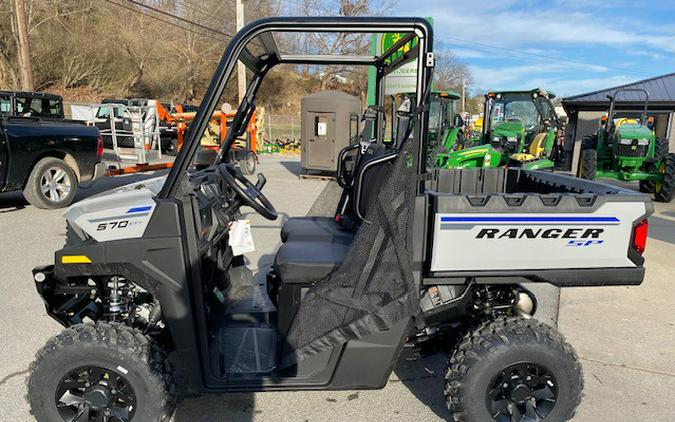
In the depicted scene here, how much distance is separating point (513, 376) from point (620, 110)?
52.7 ft

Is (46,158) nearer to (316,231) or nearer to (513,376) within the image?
(316,231)

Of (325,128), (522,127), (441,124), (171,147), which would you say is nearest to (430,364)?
(325,128)

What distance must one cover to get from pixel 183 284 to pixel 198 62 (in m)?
32.5

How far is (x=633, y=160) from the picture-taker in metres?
10.8

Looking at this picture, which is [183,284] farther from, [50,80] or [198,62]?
[198,62]

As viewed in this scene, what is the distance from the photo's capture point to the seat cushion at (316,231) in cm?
318

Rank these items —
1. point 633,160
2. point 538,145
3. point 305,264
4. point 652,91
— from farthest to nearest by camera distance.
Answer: point 652,91 → point 538,145 → point 633,160 → point 305,264

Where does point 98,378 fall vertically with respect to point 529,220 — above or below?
below

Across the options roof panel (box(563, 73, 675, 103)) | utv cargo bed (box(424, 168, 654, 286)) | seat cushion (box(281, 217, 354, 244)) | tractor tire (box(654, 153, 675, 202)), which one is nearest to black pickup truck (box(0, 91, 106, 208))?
seat cushion (box(281, 217, 354, 244))

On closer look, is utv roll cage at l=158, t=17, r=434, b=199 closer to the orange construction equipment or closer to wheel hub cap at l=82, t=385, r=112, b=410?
the orange construction equipment

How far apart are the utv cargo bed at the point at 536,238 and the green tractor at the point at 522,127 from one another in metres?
8.40

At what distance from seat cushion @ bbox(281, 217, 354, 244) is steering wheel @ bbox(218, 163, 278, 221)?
414 millimetres

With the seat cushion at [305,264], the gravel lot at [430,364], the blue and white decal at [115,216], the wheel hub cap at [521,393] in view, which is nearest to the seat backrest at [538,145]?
the gravel lot at [430,364]

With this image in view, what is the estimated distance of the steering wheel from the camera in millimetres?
2736
